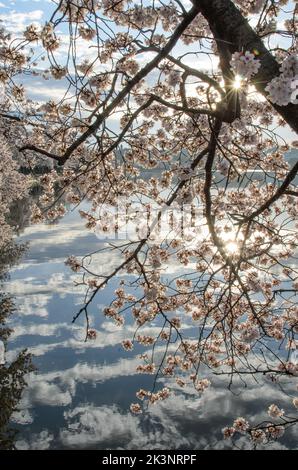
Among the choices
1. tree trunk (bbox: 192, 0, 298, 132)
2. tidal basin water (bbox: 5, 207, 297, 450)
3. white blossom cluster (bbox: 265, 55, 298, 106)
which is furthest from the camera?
tidal basin water (bbox: 5, 207, 297, 450)

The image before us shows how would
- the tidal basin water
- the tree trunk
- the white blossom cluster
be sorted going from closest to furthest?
the white blossom cluster
the tree trunk
the tidal basin water

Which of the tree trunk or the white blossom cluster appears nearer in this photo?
the white blossom cluster

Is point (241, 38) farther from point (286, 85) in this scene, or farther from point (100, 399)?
point (100, 399)

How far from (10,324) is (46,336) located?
6.92ft

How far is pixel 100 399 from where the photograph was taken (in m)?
14.2

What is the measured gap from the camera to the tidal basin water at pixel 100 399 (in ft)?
40.6

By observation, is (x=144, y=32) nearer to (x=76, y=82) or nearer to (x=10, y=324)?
(x=76, y=82)

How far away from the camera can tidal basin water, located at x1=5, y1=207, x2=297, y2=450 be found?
1238 cm

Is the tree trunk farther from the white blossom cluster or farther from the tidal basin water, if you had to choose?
the tidal basin water

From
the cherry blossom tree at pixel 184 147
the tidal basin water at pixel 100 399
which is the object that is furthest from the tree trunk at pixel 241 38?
the tidal basin water at pixel 100 399

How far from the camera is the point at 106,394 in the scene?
47.5ft

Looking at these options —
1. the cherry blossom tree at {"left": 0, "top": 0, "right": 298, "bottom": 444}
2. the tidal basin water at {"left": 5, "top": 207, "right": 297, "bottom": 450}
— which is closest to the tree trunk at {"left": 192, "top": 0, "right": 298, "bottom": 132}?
the cherry blossom tree at {"left": 0, "top": 0, "right": 298, "bottom": 444}

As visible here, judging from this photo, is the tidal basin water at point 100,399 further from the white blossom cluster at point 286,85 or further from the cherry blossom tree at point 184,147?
the white blossom cluster at point 286,85

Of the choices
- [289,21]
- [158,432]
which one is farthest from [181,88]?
[158,432]
